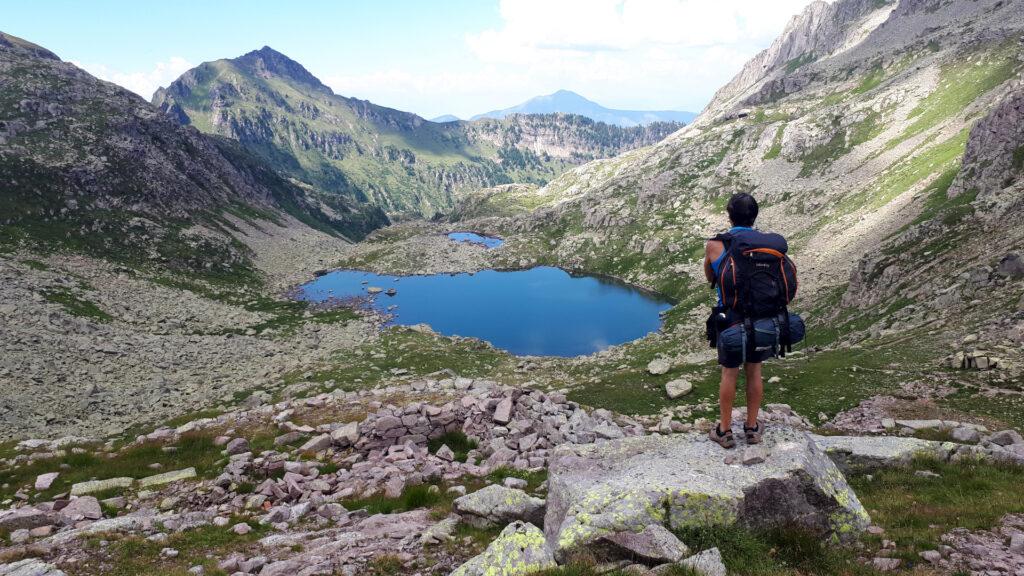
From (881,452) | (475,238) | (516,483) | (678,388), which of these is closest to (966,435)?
(881,452)

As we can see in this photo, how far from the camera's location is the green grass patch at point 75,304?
58281mm

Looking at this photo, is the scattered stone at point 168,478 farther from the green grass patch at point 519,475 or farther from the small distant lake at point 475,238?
the small distant lake at point 475,238

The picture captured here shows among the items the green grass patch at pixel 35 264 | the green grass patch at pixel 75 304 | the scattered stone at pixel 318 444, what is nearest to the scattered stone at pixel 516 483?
the scattered stone at pixel 318 444

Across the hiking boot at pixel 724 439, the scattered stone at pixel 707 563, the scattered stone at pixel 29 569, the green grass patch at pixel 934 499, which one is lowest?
the scattered stone at pixel 29 569

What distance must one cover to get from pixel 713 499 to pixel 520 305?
9119 cm

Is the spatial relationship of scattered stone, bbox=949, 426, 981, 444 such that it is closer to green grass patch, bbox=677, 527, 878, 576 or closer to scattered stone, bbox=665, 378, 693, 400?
green grass patch, bbox=677, 527, 878, 576

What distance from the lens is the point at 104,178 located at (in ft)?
347

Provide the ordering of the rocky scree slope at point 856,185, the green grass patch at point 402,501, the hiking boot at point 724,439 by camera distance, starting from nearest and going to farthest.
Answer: the hiking boot at point 724,439, the green grass patch at point 402,501, the rocky scree slope at point 856,185

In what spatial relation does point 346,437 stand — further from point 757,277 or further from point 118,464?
point 757,277

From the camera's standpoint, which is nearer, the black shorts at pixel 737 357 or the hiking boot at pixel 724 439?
the black shorts at pixel 737 357

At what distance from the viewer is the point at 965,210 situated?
41531mm

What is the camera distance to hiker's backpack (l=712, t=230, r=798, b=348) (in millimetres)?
9391

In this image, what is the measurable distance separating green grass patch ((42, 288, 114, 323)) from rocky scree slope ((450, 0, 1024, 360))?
237ft

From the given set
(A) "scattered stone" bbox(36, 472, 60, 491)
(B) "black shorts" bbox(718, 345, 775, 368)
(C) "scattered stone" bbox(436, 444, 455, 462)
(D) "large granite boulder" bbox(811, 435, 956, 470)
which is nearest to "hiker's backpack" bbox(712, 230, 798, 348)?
(B) "black shorts" bbox(718, 345, 775, 368)
